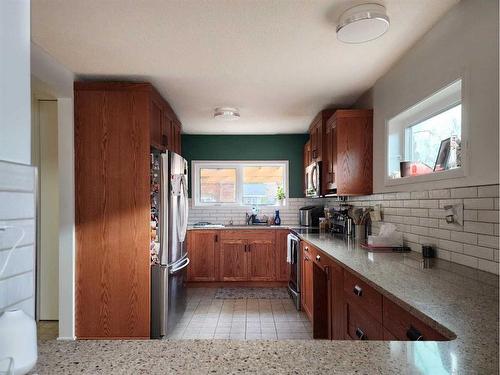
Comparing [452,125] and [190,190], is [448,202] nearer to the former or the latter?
[452,125]

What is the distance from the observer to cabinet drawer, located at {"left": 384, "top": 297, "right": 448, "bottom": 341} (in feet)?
3.81

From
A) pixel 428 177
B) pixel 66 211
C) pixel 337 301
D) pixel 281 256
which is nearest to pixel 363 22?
pixel 428 177

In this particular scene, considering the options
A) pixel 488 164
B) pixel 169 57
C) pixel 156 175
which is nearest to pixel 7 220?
pixel 488 164

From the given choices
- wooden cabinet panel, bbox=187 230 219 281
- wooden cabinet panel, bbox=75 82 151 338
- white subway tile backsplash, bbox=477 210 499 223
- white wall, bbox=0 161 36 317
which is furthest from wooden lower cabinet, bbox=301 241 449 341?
wooden cabinet panel, bbox=187 230 219 281

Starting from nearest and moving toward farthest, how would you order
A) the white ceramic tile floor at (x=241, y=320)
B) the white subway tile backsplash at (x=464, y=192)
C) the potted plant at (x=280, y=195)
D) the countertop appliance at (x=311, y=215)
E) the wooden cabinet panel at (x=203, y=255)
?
the white subway tile backsplash at (x=464, y=192)
the white ceramic tile floor at (x=241, y=320)
the wooden cabinet panel at (x=203, y=255)
the countertop appliance at (x=311, y=215)
the potted plant at (x=280, y=195)

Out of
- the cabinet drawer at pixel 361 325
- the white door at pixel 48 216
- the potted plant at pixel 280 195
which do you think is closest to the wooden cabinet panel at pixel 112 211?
the white door at pixel 48 216

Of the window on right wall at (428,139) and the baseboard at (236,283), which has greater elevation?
the window on right wall at (428,139)

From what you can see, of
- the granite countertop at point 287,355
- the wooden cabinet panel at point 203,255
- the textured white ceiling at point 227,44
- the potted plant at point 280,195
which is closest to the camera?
the granite countertop at point 287,355

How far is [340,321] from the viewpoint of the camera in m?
2.34

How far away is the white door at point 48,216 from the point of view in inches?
139

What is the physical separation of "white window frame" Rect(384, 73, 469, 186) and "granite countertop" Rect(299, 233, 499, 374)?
1.72 ft

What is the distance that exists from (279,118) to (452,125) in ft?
8.36

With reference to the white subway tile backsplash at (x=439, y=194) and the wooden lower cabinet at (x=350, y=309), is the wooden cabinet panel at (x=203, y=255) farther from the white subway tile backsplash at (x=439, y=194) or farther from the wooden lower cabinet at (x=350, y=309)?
the white subway tile backsplash at (x=439, y=194)

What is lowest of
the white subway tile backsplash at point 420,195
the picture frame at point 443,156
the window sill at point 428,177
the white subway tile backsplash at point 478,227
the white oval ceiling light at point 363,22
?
the white subway tile backsplash at point 478,227
